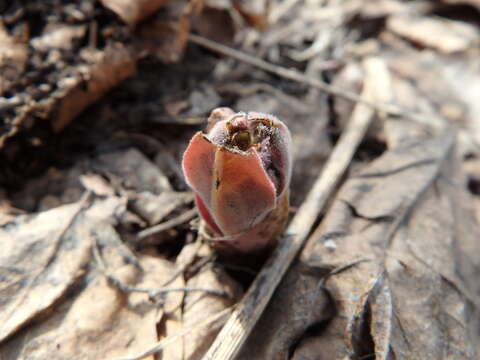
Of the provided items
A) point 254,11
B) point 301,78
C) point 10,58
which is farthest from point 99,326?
point 254,11

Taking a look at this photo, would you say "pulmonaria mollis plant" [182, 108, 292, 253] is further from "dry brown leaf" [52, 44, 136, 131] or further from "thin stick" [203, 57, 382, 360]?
"dry brown leaf" [52, 44, 136, 131]

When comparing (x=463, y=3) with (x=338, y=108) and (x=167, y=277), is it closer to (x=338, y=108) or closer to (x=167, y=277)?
(x=338, y=108)

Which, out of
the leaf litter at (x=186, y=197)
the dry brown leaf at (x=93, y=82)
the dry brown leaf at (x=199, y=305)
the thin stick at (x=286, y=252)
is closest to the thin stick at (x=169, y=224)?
the leaf litter at (x=186, y=197)

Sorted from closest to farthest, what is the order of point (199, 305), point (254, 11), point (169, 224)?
point (199, 305) < point (169, 224) < point (254, 11)

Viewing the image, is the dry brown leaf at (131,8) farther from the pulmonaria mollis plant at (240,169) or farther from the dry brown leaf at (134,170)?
the pulmonaria mollis plant at (240,169)

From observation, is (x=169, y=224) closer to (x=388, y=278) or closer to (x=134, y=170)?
(x=134, y=170)
